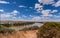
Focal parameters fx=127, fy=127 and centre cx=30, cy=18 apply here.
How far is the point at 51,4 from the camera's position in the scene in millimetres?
1813

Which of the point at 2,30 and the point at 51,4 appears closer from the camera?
the point at 2,30

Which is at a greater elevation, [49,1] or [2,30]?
[49,1]

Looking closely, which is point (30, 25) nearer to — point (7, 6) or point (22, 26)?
point (22, 26)

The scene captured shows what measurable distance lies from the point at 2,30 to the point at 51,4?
30.6 inches

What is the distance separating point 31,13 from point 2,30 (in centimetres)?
46

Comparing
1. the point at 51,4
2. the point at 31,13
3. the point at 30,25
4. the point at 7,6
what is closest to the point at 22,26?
the point at 30,25

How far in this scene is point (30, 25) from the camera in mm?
1788

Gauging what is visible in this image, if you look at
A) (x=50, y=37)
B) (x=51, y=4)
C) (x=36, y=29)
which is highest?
(x=51, y=4)

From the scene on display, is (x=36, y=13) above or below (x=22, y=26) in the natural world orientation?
above

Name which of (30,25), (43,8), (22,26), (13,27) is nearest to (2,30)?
(13,27)

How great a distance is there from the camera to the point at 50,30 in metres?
1.74

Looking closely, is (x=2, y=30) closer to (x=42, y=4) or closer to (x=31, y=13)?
(x=31, y=13)

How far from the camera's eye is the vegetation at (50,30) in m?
1.73

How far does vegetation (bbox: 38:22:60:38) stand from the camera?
5.66 ft
